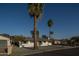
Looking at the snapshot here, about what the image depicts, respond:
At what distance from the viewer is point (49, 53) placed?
11.5 metres

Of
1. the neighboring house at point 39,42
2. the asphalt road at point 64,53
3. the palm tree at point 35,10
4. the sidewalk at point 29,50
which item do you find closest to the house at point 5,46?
the sidewalk at point 29,50

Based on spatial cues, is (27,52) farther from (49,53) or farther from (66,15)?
(66,15)

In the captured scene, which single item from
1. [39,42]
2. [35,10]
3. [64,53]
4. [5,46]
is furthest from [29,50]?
[35,10]

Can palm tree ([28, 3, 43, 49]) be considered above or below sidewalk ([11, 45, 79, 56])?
above

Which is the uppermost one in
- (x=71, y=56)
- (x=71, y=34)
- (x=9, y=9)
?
(x=9, y=9)

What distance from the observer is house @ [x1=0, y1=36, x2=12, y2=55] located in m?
11.5

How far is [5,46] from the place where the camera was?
11898 millimetres

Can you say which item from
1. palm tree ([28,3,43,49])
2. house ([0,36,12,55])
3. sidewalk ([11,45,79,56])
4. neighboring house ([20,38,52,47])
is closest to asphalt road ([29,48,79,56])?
sidewalk ([11,45,79,56])

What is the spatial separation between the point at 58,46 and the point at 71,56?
3.65 feet

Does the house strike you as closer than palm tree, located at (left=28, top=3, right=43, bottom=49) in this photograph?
No

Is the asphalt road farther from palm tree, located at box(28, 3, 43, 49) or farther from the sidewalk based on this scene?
palm tree, located at box(28, 3, 43, 49)

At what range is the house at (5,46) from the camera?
1152 centimetres

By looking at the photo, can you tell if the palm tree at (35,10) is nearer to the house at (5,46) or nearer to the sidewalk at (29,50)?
the sidewalk at (29,50)

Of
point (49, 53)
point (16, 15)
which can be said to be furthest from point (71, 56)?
point (16, 15)
